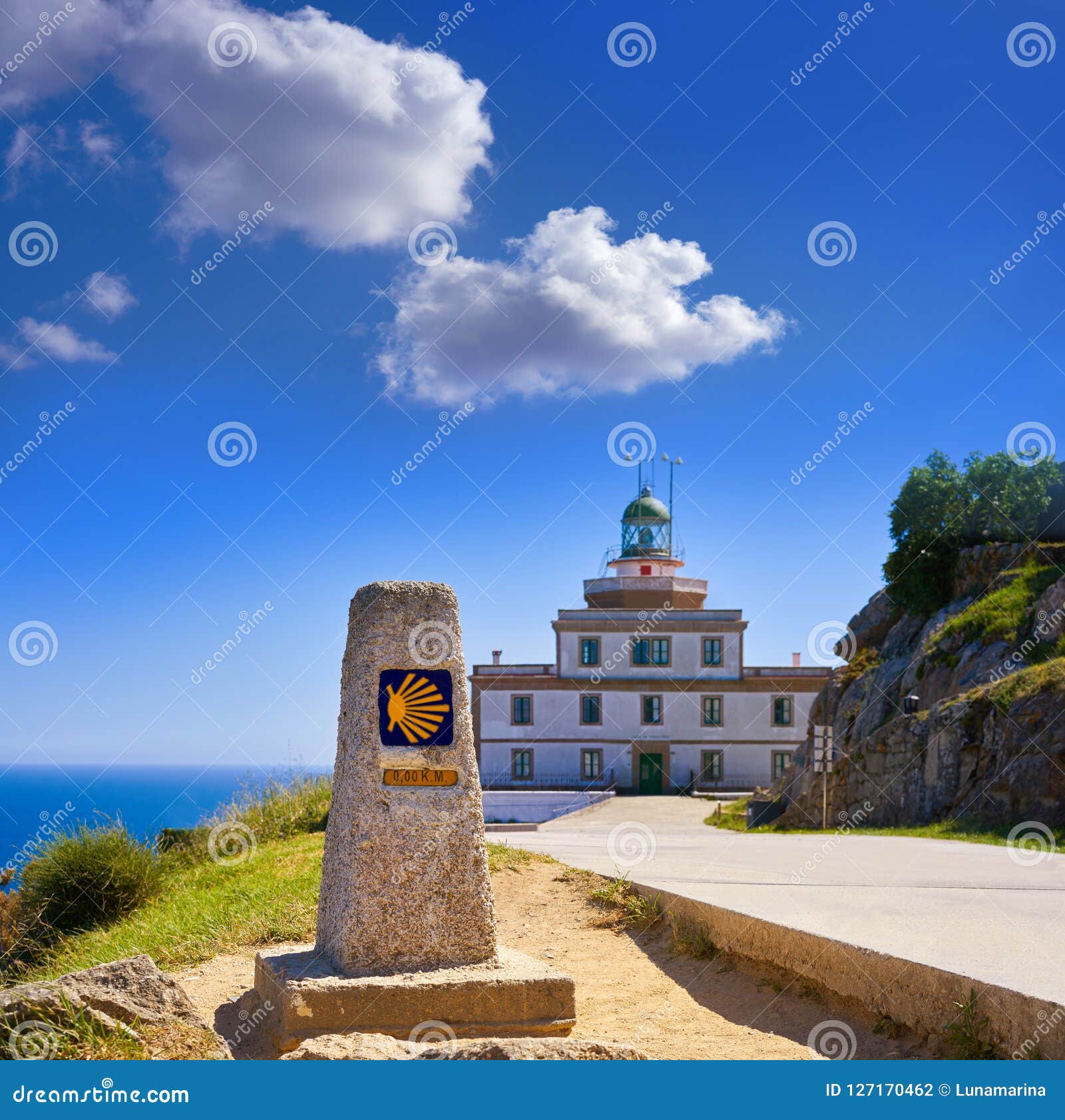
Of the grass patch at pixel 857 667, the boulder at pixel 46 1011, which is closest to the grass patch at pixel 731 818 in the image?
the grass patch at pixel 857 667

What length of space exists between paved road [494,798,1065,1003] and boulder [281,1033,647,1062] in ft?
6.21

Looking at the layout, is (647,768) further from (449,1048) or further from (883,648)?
(449,1048)

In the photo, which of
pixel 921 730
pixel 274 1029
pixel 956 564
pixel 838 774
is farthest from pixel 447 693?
pixel 956 564

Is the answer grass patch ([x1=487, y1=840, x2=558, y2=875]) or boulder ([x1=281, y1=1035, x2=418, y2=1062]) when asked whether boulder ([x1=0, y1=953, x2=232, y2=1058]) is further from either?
grass patch ([x1=487, y1=840, x2=558, y2=875])

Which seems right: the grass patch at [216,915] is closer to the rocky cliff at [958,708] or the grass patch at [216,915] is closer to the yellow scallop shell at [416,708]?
the yellow scallop shell at [416,708]

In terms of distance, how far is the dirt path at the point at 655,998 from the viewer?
18.0 ft

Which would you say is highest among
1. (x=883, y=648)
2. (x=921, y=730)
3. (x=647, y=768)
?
(x=883, y=648)

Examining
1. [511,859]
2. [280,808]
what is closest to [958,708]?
[511,859]

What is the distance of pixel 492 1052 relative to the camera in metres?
3.96

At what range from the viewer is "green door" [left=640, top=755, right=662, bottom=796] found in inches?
1772

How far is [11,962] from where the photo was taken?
11438 mm

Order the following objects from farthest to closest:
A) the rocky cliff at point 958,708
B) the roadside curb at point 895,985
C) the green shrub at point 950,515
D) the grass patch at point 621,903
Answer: the green shrub at point 950,515 → the rocky cliff at point 958,708 → the grass patch at point 621,903 → the roadside curb at point 895,985

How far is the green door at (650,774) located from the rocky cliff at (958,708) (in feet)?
45.6

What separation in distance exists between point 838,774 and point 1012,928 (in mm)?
19293
